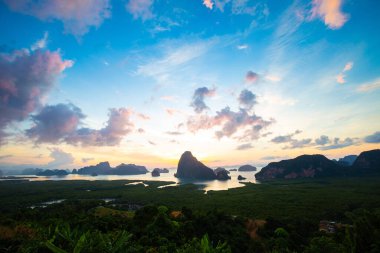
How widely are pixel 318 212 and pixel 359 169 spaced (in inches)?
4718

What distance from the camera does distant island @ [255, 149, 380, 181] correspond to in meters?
142

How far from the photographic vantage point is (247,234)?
32.1 m

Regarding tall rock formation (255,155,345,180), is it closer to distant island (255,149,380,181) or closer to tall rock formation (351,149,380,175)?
distant island (255,149,380,181)

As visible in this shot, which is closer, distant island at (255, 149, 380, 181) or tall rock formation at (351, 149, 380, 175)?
tall rock formation at (351, 149, 380, 175)

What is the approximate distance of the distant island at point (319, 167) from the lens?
142m

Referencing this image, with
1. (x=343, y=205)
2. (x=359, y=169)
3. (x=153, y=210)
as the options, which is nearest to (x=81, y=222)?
(x=153, y=210)

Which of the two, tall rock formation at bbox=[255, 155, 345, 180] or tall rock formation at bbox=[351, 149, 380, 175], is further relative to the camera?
tall rock formation at bbox=[255, 155, 345, 180]

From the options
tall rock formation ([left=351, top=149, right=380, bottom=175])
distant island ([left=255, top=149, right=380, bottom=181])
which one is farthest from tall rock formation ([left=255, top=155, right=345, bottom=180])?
tall rock formation ([left=351, top=149, right=380, bottom=175])

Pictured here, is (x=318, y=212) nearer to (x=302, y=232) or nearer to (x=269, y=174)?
(x=302, y=232)

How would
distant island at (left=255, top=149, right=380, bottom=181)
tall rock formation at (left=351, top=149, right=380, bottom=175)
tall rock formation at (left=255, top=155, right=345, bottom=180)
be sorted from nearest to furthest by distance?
tall rock formation at (left=351, top=149, right=380, bottom=175)
distant island at (left=255, top=149, right=380, bottom=181)
tall rock formation at (left=255, top=155, right=345, bottom=180)

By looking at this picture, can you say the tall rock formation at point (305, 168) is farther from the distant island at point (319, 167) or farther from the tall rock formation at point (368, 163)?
the tall rock formation at point (368, 163)

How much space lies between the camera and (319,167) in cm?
14950

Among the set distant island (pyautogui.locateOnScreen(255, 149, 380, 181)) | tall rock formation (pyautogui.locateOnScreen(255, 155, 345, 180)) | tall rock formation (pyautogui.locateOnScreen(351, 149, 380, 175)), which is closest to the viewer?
tall rock formation (pyautogui.locateOnScreen(351, 149, 380, 175))

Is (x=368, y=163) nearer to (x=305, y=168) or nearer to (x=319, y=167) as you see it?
(x=319, y=167)
